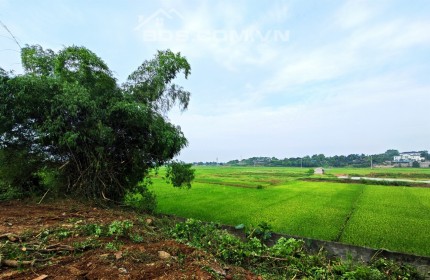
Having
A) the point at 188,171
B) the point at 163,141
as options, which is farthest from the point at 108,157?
the point at 188,171

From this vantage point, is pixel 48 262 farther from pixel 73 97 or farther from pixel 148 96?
pixel 148 96

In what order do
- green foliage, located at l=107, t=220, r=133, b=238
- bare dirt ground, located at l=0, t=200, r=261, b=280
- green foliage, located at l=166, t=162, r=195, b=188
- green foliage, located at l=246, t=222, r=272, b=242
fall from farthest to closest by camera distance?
green foliage, located at l=166, t=162, r=195, b=188, green foliage, located at l=246, t=222, r=272, b=242, green foliage, located at l=107, t=220, r=133, b=238, bare dirt ground, located at l=0, t=200, r=261, b=280

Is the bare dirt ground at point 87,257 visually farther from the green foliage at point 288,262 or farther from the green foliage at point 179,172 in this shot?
the green foliage at point 179,172

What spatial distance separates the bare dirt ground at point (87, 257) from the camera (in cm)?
279

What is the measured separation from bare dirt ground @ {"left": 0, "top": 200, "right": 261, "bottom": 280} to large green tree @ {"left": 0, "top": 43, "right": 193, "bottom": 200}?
2.91m

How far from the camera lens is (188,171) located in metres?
8.55

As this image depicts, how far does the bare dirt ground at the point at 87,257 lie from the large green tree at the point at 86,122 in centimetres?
291

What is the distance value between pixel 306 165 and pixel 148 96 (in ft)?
275

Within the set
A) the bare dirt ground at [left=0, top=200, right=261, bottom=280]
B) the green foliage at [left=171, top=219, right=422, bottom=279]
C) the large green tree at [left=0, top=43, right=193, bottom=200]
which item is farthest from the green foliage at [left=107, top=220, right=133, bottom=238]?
the large green tree at [left=0, top=43, right=193, bottom=200]

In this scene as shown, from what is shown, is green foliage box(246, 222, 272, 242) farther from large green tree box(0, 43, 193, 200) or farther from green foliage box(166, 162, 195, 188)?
large green tree box(0, 43, 193, 200)

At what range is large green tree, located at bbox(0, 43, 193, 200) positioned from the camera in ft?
21.1

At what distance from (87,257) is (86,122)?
4.77 metres

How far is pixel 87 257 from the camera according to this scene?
321cm

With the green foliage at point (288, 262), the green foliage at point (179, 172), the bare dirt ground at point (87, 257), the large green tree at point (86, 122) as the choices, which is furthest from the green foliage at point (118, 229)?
the green foliage at point (179, 172)
